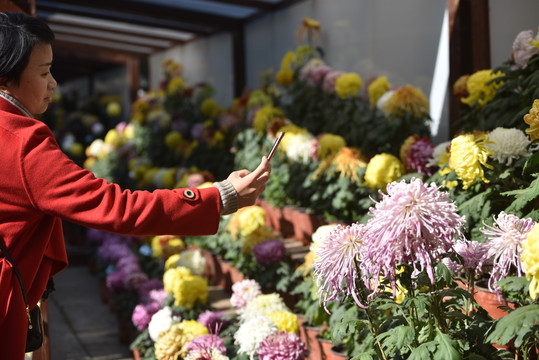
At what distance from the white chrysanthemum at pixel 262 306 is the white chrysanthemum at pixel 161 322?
1.48 ft

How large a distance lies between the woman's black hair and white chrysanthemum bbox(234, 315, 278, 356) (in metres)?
1.73

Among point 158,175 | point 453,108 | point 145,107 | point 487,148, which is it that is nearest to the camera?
point 487,148

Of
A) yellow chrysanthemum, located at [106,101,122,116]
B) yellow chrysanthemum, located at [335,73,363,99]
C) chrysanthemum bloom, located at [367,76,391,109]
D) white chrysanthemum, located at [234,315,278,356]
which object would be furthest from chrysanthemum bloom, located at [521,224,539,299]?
yellow chrysanthemum, located at [106,101,122,116]

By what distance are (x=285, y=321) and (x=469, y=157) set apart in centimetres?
126

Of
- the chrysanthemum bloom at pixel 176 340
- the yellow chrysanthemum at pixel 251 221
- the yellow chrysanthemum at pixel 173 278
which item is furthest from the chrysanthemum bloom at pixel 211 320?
the yellow chrysanthemum at pixel 251 221

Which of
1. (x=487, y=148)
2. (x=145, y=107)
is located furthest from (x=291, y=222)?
(x=145, y=107)

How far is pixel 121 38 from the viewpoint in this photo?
10.7 meters

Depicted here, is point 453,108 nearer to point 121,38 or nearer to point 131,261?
point 131,261

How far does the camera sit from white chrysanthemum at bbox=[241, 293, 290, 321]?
356cm

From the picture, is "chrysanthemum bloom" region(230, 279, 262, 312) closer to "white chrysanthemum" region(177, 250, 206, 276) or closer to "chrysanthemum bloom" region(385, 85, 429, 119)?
"white chrysanthemum" region(177, 250, 206, 276)

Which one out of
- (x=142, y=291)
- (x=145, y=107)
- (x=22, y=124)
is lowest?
(x=142, y=291)

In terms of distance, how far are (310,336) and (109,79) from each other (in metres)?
10.8

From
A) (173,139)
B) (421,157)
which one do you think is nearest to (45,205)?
(421,157)

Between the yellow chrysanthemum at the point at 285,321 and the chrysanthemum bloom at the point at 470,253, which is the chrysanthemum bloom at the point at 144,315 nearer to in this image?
the yellow chrysanthemum at the point at 285,321
